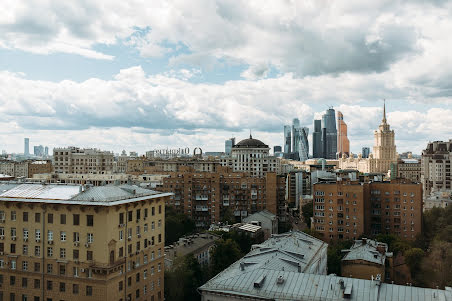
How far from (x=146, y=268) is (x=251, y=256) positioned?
47.0 feet

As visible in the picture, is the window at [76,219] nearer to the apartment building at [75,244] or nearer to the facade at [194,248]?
the apartment building at [75,244]

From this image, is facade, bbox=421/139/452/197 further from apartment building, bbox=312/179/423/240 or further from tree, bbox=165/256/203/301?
tree, bbox=165/256/203/301

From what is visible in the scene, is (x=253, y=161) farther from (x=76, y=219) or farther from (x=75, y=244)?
(x=75, y=244)

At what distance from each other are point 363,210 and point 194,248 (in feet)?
124

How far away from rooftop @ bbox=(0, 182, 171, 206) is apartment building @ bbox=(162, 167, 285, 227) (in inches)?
2336

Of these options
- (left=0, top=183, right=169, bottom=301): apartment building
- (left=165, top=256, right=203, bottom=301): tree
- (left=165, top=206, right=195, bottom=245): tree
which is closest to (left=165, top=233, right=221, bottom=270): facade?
(left=165, top=256, right=203, bottom=301): tree

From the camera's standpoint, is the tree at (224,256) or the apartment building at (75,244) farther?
the tree at (224,256)

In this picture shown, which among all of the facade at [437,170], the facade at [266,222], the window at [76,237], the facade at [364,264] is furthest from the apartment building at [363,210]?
the facade at [437,170]

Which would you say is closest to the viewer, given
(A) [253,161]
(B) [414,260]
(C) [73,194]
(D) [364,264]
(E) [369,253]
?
(C) [73,194]

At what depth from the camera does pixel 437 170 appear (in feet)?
547

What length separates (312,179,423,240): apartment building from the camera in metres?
84.4

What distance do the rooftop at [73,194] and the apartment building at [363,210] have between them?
4775 centimetres

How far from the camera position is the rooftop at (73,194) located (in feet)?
139

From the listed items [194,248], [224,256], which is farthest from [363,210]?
[194,248]
